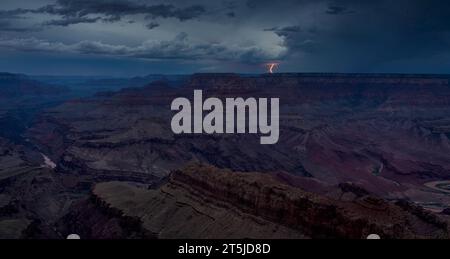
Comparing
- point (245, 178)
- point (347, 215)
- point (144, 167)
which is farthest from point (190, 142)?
point (347, 215)

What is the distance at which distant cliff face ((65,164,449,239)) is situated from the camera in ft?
179

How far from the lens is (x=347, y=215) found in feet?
175

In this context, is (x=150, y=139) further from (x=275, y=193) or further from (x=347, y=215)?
(x=347, y=215)

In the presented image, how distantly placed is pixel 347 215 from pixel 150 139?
114048 mm

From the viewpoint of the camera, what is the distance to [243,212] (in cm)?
6538

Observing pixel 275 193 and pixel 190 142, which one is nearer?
pixel 275 193

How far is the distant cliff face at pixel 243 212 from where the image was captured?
5447 cm
